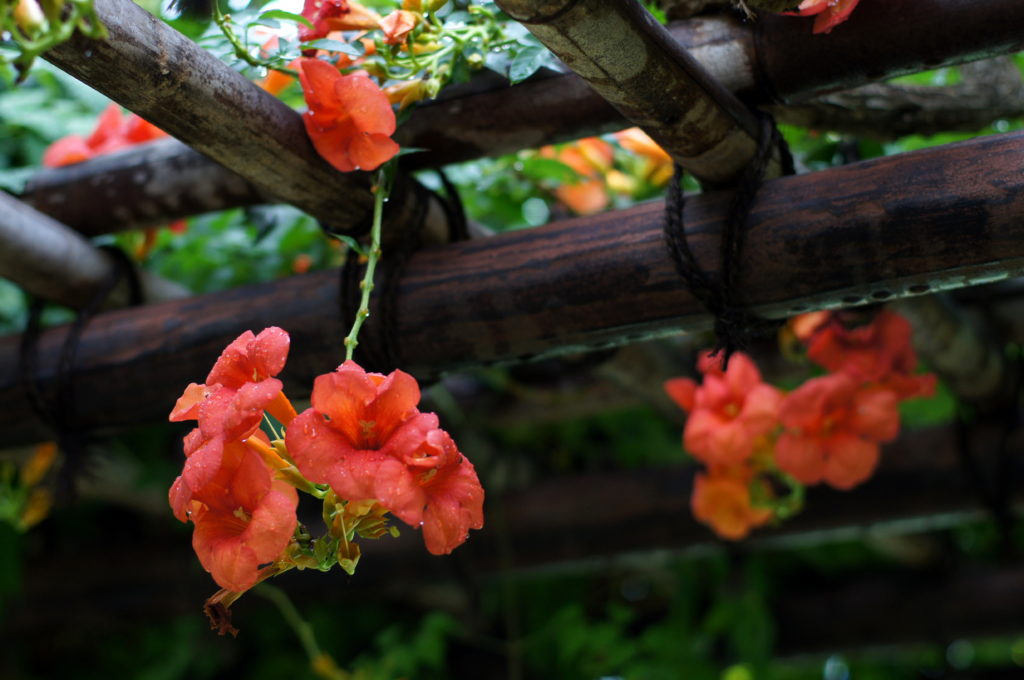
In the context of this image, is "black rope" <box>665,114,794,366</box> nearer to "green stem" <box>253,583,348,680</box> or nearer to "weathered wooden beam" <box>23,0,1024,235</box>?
"weathered wooden beam" <box>23,0,1024,235</box>

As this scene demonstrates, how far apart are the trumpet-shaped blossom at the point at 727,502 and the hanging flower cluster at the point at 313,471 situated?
33.1 inches

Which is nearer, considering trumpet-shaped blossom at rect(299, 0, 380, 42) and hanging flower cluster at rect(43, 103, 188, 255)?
trumpet-shaped blossom at rect(299, 0, 380, 42)

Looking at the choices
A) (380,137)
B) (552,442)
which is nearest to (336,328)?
(380,137)

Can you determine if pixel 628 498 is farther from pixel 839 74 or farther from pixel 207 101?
pixel 207 101

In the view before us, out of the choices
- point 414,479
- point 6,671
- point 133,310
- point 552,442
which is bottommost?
point 6,671

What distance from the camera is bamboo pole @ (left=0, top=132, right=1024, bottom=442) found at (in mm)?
903

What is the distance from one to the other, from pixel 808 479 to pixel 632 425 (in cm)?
107

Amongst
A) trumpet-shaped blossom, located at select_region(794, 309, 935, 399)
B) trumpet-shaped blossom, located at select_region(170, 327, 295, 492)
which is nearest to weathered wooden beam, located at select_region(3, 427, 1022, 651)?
trumpet-shaped blossom, located at select_region(794, 309, 935, 399)

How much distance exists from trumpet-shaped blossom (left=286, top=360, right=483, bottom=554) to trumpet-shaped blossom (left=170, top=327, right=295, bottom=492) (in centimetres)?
3

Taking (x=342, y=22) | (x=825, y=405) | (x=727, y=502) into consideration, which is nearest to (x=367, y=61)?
(x=342, y=22)

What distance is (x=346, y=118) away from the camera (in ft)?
3.12

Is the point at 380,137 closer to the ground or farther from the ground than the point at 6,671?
farther from the ground

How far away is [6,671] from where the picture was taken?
2.49 metres

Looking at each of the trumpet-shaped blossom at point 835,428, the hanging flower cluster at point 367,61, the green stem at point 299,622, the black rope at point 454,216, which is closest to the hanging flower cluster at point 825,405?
the trumpet-shaped blossom at point 835,428
